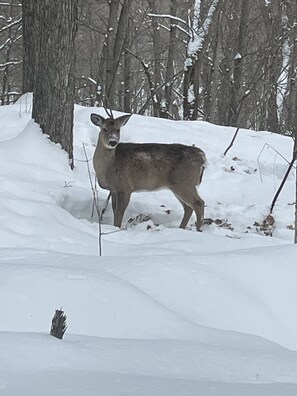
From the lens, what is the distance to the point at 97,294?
3.38 meters

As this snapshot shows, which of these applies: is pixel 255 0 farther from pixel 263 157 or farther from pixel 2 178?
pixel 2 178

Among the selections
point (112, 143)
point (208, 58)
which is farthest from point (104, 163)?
point (208, 58)

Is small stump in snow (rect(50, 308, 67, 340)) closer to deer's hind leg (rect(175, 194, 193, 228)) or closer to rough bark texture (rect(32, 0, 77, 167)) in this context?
deer's hind leg (rect(175, 194, 193, 228))

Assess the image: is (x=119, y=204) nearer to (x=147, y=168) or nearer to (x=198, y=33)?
(x=147, y=168)

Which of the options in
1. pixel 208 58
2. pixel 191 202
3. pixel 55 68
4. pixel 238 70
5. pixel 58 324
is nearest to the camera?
pixel 58 324

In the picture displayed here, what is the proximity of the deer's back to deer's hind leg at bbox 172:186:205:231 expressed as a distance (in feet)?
0.33

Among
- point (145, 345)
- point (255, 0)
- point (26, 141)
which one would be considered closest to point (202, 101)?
point (255, 0)

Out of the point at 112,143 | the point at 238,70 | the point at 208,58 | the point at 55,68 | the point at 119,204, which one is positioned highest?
the point at 55,68

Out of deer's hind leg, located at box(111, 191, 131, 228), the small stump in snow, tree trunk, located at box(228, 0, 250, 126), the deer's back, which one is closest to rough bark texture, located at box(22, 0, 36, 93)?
the deer's back

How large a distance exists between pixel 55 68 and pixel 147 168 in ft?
5.02

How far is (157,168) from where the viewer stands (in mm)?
7633

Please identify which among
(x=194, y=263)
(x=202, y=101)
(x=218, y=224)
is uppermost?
(x=194, y=263)

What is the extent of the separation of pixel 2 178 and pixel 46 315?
12.7 feet

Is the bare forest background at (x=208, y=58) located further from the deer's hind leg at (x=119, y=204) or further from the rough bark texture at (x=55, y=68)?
the deer's hind leg at (x=119, y=204)
